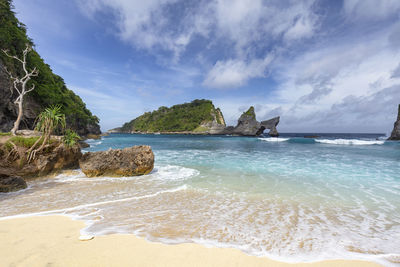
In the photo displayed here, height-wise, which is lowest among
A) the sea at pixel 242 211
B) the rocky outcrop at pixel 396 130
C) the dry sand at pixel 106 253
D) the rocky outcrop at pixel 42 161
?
the sea at pixel 242 211

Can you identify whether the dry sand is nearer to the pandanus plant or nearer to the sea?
the sea

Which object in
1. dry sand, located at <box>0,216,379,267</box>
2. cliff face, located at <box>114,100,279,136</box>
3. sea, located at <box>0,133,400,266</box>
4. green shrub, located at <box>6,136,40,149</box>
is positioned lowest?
sea, located at <box>0,133,400,266</box>

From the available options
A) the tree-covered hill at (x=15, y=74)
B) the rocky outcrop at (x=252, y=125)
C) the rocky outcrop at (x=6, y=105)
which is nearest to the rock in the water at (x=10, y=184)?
the rocky outcrop at (x=6, y=105)

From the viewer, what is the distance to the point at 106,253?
8.33ft

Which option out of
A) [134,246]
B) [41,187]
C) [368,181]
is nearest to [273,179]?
[368,181]

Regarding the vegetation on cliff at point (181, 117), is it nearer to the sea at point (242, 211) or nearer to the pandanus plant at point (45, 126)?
the pandanus plant at point (45, 126)

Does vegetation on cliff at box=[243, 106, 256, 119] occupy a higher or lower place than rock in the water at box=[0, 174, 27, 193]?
higher

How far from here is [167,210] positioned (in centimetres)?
467

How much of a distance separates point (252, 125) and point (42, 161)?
90.3 m

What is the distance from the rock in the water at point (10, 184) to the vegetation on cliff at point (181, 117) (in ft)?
382

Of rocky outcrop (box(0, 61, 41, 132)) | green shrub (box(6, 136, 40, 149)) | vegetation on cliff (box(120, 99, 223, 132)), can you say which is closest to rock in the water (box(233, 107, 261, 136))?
vegetation on cliff (box(120, 99, 223, 132))

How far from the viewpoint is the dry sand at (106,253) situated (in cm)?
232

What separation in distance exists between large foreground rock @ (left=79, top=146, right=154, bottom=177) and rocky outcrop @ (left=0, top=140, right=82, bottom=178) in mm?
1195

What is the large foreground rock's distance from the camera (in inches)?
347
